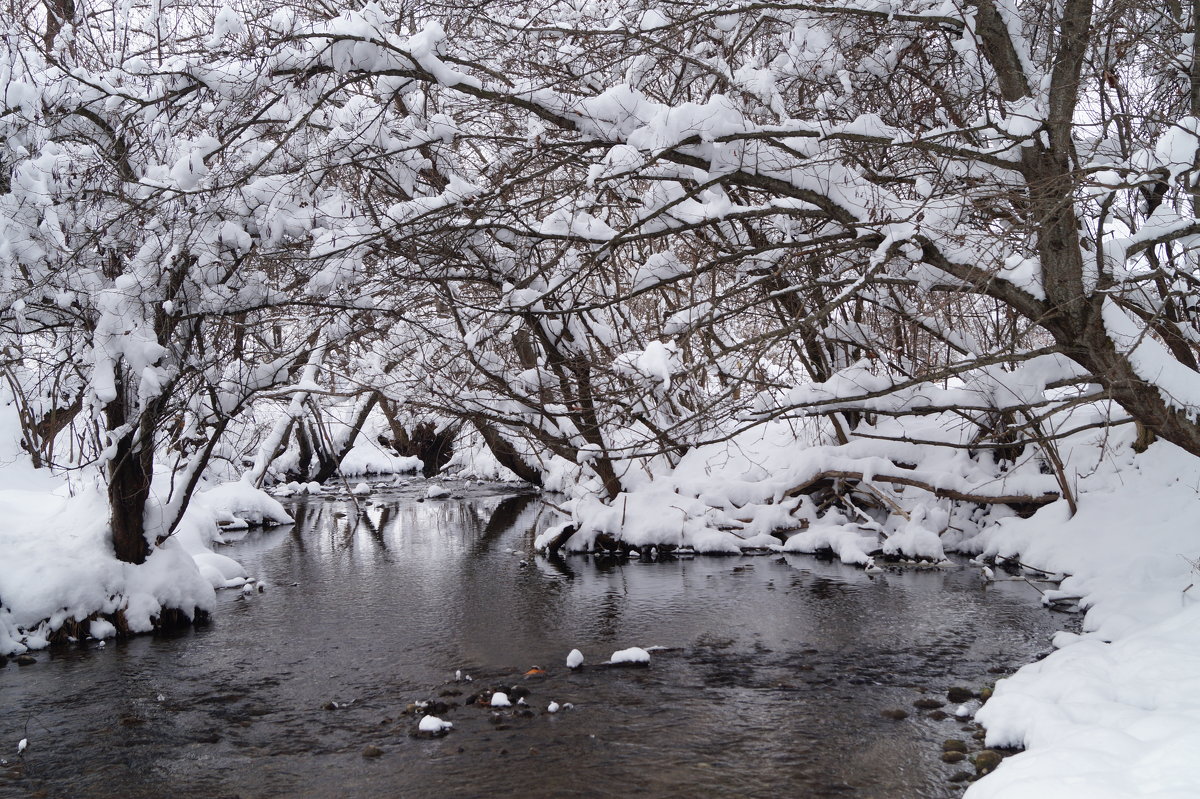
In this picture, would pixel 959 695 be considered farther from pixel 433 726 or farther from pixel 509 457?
pixel 509 457

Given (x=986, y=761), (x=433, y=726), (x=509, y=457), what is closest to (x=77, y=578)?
(x=433, y=726)

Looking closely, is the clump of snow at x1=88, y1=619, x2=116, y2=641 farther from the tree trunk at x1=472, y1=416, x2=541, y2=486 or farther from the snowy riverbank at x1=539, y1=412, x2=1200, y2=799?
the tree trunk at x1=472, y1=416, x2=541, y2=486

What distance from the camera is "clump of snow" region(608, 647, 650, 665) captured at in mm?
7438

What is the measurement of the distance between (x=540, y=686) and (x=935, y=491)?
7440 millimetres

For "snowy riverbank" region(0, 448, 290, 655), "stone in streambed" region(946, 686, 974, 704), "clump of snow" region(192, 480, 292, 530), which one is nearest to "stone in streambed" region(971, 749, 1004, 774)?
"stone in streambed" region(946, 686, 974, 704)

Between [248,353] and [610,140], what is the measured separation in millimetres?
5550

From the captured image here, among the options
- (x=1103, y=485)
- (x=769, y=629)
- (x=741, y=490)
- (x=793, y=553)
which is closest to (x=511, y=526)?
(x=741, y=490)

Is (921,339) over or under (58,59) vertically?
under

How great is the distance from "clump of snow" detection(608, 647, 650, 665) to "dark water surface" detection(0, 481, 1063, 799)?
150 mm

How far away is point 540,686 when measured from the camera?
696 centimetres

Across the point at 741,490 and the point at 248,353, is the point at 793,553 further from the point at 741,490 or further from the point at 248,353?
the point at 248,353

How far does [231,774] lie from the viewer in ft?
17.9

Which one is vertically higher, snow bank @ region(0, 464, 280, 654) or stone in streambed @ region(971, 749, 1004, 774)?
snow bank @ region(0, 464, 280, 654)

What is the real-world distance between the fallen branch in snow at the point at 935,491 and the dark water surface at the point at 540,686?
4.97 feet
